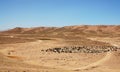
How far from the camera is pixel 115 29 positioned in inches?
5517

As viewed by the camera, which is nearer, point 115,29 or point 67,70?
point 67,70

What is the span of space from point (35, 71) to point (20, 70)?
1.17 meters

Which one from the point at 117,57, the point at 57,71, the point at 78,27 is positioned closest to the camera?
the point at 57,71

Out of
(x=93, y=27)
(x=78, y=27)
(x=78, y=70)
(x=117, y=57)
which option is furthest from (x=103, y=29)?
(x=78, y=70)

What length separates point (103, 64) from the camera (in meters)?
26.2

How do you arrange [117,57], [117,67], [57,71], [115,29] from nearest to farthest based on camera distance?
[57,71], [117,67], [117,57], [115,29]

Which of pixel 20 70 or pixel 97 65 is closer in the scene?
pixel 20 70

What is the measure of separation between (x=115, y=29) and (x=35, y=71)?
4945 inches

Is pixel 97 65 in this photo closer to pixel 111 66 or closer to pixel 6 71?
pixel 111 66

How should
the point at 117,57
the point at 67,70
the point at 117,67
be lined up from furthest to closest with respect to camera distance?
1. the point at 117,57
2. the point at 117,67
3. the point at 67,70

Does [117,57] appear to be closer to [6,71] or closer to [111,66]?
[111,66]

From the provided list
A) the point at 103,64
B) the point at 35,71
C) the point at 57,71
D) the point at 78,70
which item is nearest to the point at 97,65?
the point at 103,64

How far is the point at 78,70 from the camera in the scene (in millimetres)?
22516

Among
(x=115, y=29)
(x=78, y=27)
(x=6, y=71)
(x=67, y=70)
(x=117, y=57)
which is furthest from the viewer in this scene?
(x=78, y=27)
